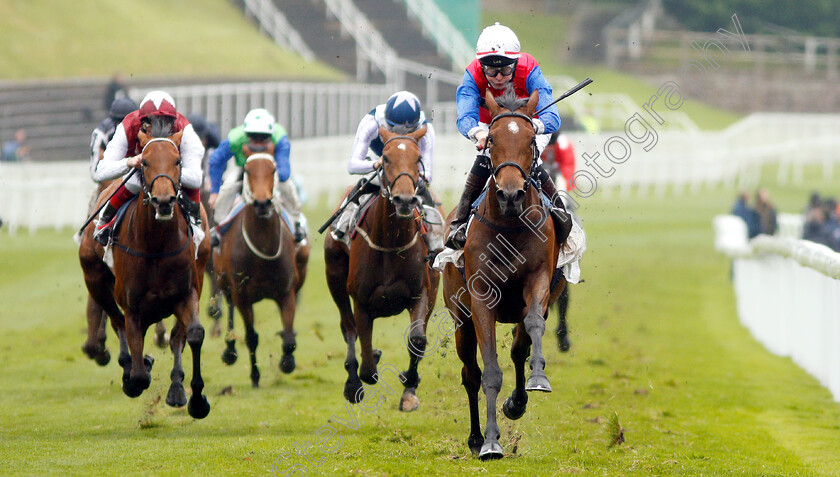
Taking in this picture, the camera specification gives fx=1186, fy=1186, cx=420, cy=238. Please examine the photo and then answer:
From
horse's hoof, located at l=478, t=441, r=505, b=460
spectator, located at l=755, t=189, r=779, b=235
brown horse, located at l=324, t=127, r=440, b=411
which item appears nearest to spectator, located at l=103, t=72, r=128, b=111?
spectator, located at l=755, t=189, r=779, b=235

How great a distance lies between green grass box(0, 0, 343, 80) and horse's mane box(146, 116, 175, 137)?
912 inches

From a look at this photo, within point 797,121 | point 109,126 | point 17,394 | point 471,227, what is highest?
point 797,121

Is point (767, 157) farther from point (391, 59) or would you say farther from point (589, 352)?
point (589, 352)

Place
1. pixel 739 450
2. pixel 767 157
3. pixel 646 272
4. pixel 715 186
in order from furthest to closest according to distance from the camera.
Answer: pixel 767 157 < pixel 715 186 < pixel 646 272 < pixel 739 450

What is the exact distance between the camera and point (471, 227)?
24.2 feet

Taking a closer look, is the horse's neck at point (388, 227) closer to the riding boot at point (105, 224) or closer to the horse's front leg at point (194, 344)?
the horse's front leg at point (194, 344)

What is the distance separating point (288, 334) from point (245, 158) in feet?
5.57

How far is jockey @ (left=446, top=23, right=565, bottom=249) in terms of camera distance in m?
7.47

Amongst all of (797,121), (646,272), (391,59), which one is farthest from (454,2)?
(646,272)

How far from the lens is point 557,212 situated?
761 centimetres

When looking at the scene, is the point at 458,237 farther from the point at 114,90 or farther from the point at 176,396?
the point at 114,90

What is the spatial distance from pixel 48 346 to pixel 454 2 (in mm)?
27334

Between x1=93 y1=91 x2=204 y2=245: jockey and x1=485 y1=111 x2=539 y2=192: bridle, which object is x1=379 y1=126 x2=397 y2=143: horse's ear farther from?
x1=485 y1=111 x2=539 y2=192: bridle

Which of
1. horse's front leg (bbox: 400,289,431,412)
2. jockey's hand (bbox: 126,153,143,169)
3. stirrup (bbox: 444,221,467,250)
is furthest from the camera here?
horse's front leg (bbox: 400,289,431,412)
